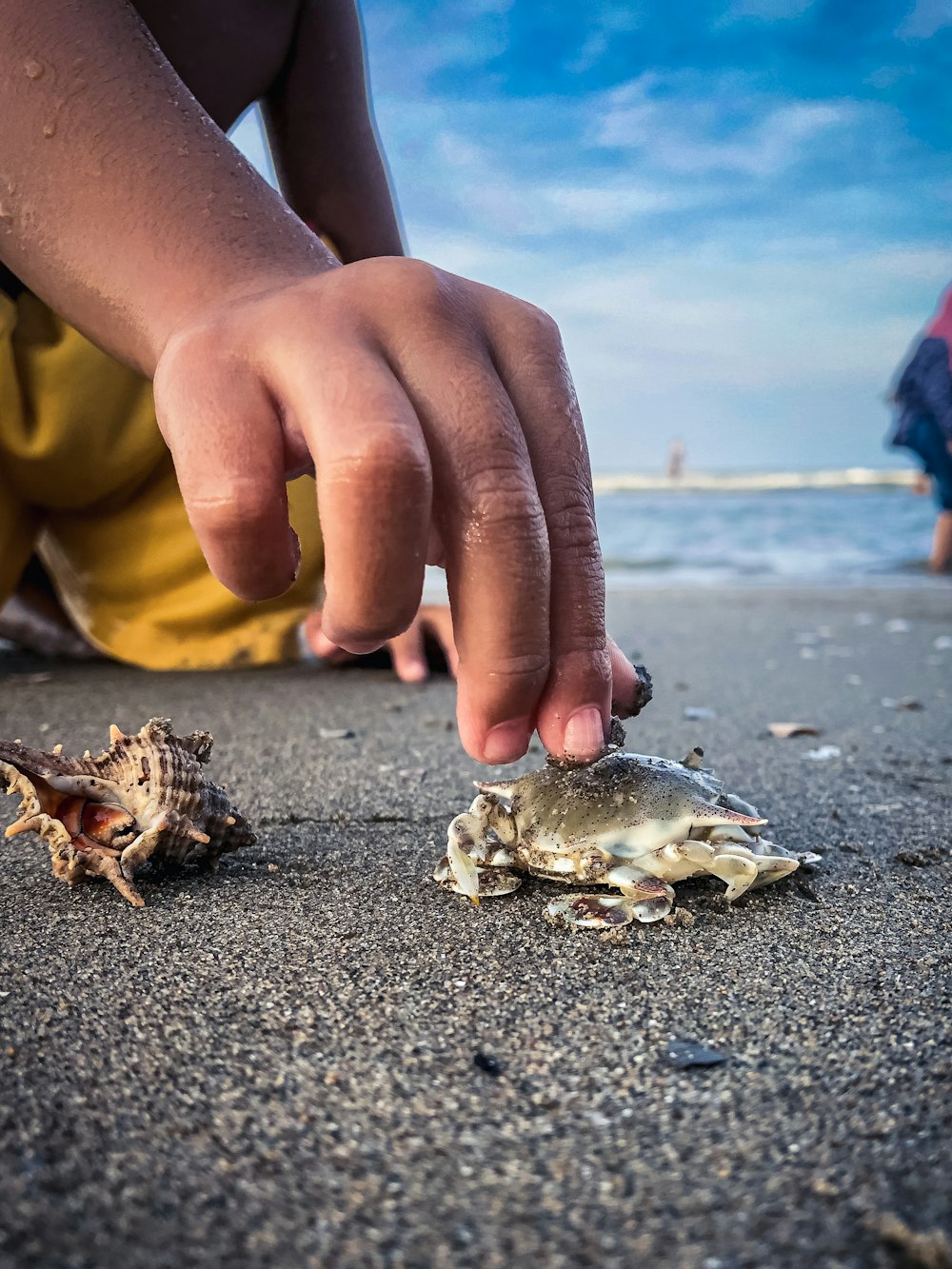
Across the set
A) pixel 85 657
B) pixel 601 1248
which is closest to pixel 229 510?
pixel 601 1248

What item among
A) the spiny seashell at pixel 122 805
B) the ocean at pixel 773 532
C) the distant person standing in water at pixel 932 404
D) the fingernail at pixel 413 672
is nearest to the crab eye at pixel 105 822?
the spiny seashell at pixel 122 805

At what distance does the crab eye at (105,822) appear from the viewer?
1576mm

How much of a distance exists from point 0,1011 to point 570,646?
82 cm

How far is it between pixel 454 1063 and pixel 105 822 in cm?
78

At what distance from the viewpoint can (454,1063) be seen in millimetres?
1106

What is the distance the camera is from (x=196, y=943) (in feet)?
4.53

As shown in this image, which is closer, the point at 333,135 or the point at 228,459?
the point at 228,459

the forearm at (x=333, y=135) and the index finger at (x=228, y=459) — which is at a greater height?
the forearm at (x=333, y=135)

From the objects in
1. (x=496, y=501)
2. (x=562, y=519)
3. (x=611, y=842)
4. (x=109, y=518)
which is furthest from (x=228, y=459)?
(x=109, y=518)

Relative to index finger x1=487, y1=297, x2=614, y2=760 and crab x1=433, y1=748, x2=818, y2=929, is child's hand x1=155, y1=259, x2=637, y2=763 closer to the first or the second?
index finger x1=487, y1=297, x2=614, y2=760

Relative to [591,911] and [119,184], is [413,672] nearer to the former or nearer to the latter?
[591,911]

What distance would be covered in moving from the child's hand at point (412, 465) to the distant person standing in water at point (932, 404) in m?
8.01

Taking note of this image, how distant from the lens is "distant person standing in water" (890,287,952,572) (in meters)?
8.12

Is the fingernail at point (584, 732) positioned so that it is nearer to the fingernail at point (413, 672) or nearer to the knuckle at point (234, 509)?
the knuckle at point (234, 509)
